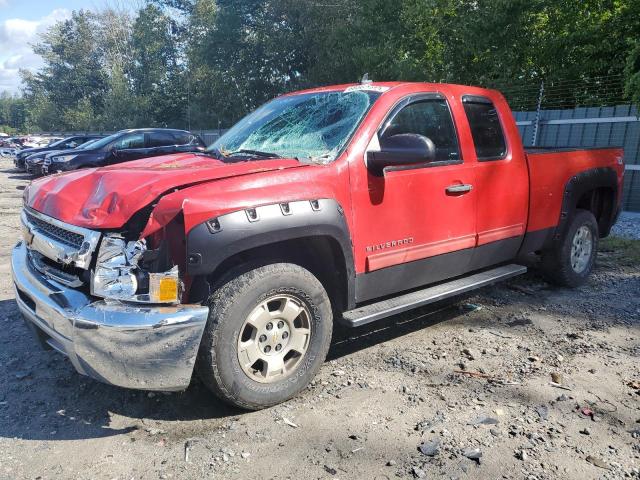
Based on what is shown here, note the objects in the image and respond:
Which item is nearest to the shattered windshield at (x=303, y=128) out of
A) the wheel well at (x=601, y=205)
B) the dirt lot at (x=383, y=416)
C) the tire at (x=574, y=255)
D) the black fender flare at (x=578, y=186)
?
the dirt lot at (x=383, y=416)

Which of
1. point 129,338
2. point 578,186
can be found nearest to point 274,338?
point 129,338

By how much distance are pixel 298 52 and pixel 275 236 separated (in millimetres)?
26257

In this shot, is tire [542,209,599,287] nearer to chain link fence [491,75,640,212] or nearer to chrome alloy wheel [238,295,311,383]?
chrome alloy wheel [238,295,311,383]

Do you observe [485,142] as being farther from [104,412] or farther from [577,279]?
[104,412]

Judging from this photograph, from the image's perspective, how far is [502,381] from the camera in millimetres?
3494

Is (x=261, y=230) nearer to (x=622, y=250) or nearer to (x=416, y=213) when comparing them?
(x=416, y=213)

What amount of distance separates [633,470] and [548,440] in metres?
0.40

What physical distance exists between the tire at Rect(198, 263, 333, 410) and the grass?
4777mm

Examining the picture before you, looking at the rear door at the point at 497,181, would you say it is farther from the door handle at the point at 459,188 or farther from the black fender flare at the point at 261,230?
the black fender flare at the point at 261,230

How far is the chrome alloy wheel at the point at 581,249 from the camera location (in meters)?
5.37

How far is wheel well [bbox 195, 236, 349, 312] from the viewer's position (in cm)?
300

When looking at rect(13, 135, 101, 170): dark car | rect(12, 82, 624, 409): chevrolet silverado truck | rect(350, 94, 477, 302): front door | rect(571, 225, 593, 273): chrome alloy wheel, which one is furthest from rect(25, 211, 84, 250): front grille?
rect(13, 135, 101, 170): dark car

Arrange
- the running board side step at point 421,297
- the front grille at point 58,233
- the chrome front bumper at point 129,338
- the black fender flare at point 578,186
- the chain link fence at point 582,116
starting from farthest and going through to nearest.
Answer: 1. the chain link fence at point 582,116
2. the black fender flare at point 578,186
3. the running board side step at point 421,297
4. the front grille at point 58,233
5. the chrome front bumper at point 129,338

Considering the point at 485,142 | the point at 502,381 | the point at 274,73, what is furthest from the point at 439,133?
the point at 274,73
